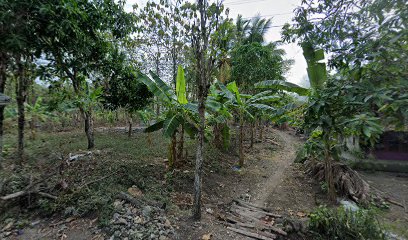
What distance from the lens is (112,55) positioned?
216 inches

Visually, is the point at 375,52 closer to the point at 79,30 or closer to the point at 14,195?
the point at 79,30

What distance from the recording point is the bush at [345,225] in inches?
143

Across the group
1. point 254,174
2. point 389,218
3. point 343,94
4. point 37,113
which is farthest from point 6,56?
point 389,218

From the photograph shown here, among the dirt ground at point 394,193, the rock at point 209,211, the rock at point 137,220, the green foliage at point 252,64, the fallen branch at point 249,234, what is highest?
the green foliage at point 252,64

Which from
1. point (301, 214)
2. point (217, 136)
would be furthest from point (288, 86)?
point (217, 136)

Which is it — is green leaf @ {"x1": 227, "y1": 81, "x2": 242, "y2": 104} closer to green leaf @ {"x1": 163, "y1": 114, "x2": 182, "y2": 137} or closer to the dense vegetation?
the dense vegetation

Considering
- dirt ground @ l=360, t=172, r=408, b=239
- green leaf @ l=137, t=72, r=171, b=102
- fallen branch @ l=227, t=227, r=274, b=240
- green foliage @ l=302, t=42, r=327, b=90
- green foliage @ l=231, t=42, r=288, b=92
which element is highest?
green foliage @ l=231, t=42, r=288, b=92

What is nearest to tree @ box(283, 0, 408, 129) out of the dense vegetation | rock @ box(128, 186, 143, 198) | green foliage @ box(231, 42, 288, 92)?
the dense vegetation

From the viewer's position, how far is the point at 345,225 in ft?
12.4

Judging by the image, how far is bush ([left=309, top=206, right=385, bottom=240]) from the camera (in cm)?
364

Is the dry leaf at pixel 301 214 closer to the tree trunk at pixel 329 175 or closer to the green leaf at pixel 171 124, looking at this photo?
the tree trunk at pixel 329 175

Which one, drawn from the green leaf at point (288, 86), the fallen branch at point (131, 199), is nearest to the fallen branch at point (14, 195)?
the fallen branch at point (131, 199)

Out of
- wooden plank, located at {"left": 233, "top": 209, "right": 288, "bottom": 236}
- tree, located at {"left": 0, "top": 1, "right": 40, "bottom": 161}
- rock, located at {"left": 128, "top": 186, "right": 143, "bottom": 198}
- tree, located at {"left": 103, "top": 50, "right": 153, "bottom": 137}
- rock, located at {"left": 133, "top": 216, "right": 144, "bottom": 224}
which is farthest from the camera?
tree, located at {"left": 103, "top": 50, "right": 153, "bottom": 137}

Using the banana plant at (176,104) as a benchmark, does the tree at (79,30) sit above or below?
above
